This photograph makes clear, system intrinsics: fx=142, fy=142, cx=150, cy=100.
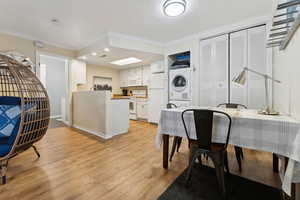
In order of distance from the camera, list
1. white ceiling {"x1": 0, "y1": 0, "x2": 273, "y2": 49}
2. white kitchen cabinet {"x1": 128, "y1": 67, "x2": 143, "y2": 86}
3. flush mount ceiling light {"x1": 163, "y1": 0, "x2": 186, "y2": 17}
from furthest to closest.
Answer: white kitchen cabinet {"x1": 128, "y1": 67, "x2": 143, "y2": 86}
white ceiling {"x1": 0, "y1": 0, "x2": 273, "y2": 49}
flush mount ceiling light {"x1": 163, "y1": 0, "x2": 186, "y2": 17}

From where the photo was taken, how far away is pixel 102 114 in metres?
3.23

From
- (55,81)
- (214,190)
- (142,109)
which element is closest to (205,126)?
(214,190)

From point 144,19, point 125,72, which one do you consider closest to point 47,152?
point 144,19

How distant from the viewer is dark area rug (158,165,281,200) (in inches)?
54.1

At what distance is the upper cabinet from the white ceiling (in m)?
2.06

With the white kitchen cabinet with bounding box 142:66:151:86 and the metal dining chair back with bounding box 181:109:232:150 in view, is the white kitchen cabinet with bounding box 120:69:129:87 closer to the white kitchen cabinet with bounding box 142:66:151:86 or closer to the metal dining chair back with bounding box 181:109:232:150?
the white kitchen cabinet with bounding box 142:66:151:86

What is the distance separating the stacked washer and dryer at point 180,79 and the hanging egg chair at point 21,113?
2.75 meters

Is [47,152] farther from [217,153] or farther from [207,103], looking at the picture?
[207,103]

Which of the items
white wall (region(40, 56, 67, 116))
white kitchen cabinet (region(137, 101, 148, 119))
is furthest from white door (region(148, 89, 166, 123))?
Result: white wall (region(40, 56, 67, 116))

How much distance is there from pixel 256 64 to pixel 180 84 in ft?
5.25

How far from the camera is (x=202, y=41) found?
10.6 feet

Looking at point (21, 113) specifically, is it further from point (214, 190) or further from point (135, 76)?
point (135, 76)

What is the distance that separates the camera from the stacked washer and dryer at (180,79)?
3.49 meters

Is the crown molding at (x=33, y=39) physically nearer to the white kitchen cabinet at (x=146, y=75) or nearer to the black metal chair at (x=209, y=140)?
the white kitchen cabinet at (x=146, y=75)
